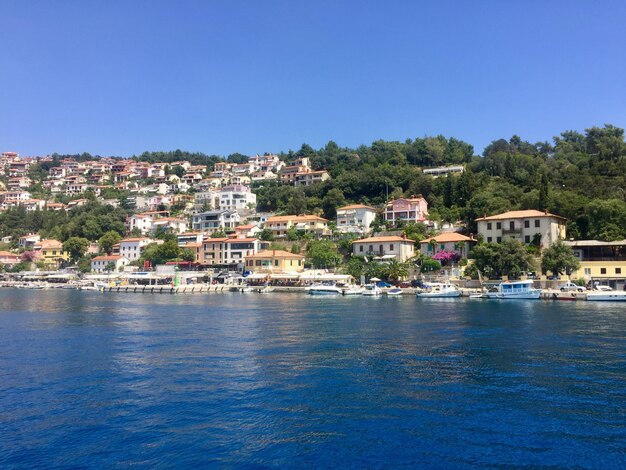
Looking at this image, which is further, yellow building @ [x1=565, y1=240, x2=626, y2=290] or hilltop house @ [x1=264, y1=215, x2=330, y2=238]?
hilltop house @ [x1=264, y1=215, x2=330, y2=238]

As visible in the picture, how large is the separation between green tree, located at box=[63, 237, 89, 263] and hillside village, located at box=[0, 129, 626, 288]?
6.2 inches

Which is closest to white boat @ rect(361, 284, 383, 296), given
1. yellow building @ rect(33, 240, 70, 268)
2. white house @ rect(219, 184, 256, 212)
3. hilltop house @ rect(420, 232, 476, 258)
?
hilltop house @ rect(420, 232, 476, 258)

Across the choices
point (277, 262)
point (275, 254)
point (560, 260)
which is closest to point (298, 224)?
point (275, 254)

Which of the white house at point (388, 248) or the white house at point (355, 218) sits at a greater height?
the white house at point (355, 218)

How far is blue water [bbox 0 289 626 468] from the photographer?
36.1 ft

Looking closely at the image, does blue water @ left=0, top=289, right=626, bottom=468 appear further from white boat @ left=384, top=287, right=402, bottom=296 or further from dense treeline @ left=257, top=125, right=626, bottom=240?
dense treeline @ left=257, top=125, right=626, bottom=240

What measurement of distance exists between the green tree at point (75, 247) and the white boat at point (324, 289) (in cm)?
4557

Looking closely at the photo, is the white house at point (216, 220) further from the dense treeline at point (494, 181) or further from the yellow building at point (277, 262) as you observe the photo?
the yellow building at point (277, 262)

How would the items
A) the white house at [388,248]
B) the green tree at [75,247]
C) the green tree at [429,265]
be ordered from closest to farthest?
the green tree at [429,265] → the white house at [388,248] → the green tree at [75,247]

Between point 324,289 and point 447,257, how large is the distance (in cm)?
1302

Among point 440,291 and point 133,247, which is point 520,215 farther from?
point 133,247

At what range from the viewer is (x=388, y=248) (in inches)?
2255

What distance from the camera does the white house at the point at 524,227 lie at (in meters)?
50.3

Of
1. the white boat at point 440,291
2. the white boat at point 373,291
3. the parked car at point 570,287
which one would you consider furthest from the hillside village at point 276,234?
the white boat at point 440,291
